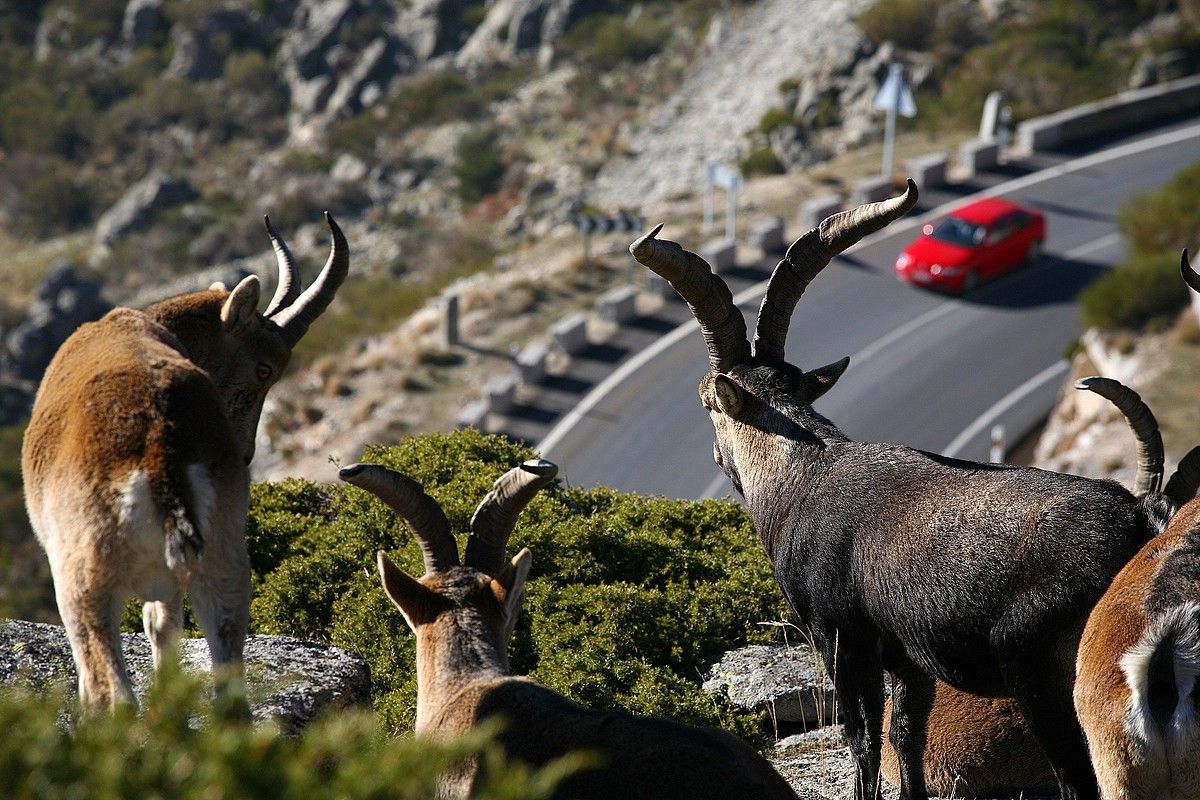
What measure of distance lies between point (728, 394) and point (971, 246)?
2748 centimetres

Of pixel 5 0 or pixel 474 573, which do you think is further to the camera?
pixel 5 0

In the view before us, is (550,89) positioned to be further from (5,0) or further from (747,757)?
(747,757)

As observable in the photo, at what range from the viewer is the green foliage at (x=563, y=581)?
9.47m

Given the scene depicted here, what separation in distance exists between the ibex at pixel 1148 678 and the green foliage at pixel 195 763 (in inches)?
100

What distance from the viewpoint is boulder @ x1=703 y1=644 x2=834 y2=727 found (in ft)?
30.9

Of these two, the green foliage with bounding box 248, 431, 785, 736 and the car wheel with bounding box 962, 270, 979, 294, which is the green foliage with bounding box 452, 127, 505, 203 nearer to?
the car wheel with bounding box 962, 270, 979, 294

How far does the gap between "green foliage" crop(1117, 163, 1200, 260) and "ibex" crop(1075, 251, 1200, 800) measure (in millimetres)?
31242

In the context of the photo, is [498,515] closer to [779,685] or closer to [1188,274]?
[779,685]

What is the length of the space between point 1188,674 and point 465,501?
6480 mm

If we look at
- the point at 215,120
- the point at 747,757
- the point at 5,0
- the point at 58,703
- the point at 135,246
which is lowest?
the point at 747,757

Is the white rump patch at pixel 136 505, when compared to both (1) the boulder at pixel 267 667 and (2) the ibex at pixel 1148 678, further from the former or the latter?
(2) the ibex at pixel 1148 678

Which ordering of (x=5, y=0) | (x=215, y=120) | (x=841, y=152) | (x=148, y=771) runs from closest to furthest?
(x=148, y=771) < (x=841, y=152) < (x=215, y=120) < (x=5, y=0)

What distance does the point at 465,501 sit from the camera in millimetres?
10883

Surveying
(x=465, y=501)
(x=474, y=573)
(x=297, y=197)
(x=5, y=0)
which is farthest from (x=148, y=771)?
(x=5, y=0)
